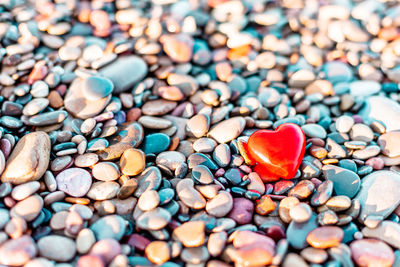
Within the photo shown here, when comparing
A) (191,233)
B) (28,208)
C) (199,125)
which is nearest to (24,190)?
(28,208)

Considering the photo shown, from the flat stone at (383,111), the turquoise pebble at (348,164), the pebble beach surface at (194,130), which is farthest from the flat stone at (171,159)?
the flat stone at (383,111)

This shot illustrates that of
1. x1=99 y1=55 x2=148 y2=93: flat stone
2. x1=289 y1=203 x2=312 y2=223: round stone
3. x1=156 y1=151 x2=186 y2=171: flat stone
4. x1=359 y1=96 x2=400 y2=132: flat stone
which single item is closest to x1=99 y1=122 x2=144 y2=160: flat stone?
x1=156 y1=151 x2=186 y2=171: flat stone

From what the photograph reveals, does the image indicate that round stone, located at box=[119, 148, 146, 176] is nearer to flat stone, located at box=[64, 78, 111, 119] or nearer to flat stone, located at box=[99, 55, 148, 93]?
flat stone, located at box=[64, 78, 111, 119]

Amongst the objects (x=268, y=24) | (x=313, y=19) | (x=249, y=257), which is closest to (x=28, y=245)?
(x=249, y=257)

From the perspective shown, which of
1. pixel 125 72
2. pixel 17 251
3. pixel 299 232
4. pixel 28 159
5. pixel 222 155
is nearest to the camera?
pixel 17 251

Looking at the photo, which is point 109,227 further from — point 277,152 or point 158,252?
point 277,152

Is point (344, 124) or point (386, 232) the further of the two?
point (344, 124)
